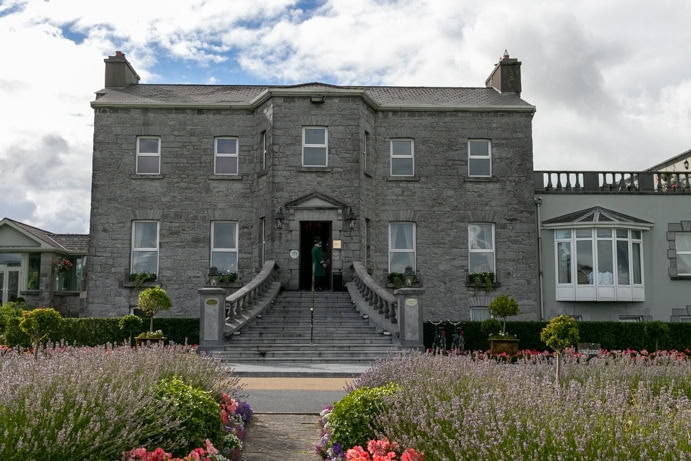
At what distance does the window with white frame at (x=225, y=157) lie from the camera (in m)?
24.7

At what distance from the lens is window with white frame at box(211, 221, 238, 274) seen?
79.4ft

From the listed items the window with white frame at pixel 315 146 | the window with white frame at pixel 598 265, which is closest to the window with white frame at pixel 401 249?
the window with white frame at pixel 315 146

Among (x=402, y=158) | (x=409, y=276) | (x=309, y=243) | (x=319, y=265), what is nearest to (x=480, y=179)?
(x=402, y=158)

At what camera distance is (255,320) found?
1938cm

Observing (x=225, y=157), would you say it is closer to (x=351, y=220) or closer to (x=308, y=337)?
(x=351, y=220)

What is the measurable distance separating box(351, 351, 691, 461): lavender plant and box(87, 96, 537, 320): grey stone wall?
15.9m

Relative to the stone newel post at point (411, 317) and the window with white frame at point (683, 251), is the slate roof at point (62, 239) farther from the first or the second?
the window with white frame at point (683, 251)

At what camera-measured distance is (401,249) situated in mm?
24422

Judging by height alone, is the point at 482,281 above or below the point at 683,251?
below

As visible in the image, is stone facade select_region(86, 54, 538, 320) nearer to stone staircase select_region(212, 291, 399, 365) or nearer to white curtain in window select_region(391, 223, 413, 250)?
white curtain in window select_region(391, 223, 413, 250)

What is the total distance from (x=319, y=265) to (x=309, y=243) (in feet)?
7.30

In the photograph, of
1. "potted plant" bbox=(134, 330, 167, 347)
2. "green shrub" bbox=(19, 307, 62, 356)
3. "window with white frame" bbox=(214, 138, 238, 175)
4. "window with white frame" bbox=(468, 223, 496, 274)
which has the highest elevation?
"window with white frame" bbox=(214, 138, 238, 175)

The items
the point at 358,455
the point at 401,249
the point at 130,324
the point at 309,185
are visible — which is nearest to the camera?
the point at 358,455

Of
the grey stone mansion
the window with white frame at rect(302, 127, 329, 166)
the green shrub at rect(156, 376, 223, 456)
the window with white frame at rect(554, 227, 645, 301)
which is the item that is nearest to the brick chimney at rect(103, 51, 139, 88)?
the grey stone mansion
